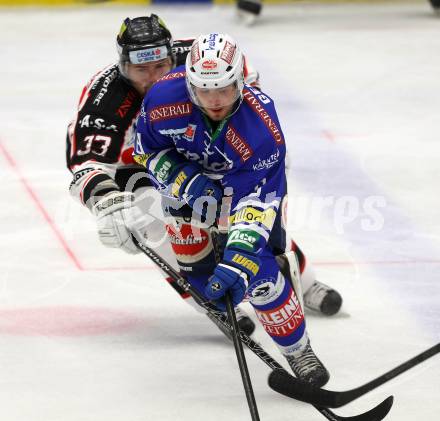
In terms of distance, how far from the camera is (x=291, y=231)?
182 inches

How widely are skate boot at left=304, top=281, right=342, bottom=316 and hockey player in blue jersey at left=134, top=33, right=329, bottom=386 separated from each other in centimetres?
37

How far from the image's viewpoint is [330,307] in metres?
3.84

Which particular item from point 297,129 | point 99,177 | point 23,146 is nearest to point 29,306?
point 99,177

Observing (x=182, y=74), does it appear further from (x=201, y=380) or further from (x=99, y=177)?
(x=201, y=380)

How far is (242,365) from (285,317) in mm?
304

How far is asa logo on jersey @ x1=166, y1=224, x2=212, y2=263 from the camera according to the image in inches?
137

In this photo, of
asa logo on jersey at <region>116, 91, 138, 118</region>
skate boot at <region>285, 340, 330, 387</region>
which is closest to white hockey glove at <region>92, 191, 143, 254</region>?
asa logo on jersey at <region>116, 91, 138, 118</region>

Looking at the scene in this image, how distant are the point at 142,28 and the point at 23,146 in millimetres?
2078

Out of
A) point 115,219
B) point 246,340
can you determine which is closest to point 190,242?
point 115,219

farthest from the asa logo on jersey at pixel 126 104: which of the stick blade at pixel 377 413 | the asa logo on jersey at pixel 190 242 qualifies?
the stick blade at pixel 377 413

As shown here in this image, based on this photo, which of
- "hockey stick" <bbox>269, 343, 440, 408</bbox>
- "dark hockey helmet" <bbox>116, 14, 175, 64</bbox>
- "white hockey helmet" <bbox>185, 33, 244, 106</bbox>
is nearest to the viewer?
"hockey stick" <bbox>269, 343, 440, 408</bbox>

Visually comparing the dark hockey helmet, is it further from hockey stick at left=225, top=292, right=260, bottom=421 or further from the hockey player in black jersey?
hockey stick at left=225, top=292, right=260, bottom=421

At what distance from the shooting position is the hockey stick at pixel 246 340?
9.78 feet

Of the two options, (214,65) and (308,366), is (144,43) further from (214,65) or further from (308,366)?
(308,366)
